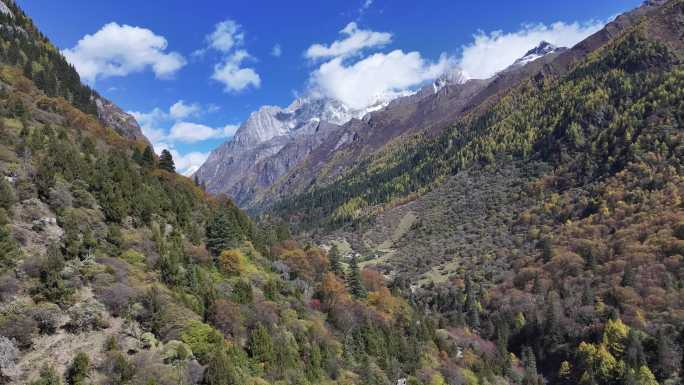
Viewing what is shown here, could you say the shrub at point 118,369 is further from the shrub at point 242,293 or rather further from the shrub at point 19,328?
the shrub at point 242,293

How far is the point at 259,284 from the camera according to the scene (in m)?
52.0

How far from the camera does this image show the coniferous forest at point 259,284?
2973cm

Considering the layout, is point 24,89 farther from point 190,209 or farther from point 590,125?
point 590,125

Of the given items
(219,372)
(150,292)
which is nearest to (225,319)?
(150,292)

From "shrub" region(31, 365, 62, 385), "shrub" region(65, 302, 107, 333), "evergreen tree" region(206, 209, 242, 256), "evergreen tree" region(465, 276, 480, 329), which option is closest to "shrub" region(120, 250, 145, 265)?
"shrub" region(65, 302, 107, 333)

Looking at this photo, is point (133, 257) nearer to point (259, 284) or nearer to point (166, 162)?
point (259, 284)

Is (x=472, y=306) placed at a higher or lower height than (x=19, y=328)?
lower

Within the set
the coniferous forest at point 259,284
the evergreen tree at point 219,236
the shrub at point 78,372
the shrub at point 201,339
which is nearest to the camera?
the shrub at point 78,372

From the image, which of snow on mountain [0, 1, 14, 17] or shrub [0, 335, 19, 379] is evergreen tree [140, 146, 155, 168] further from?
snow on mountain [0, 1, 14, 17]

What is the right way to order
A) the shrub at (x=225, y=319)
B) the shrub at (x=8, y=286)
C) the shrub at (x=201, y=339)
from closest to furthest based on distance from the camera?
the shrub at (x=8, y=286) < the shrub at (x=201, y=339) < the shrub at (x=225, y=319)

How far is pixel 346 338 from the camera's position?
52062 millimetres

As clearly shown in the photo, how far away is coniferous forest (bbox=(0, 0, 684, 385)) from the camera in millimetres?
29734

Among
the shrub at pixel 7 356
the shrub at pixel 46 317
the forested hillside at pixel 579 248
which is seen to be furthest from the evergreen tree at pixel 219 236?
the forested hillside at pixel 579 248

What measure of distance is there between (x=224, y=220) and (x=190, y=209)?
706 centimetres
